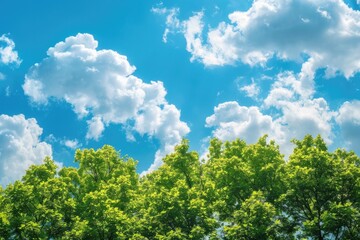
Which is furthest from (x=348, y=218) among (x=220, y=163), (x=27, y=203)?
(x=27, y=203)

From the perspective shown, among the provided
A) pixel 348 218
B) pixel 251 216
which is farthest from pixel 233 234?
pixel 348 218

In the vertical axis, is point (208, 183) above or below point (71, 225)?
above

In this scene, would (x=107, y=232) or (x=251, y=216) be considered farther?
(x=107, y=232)

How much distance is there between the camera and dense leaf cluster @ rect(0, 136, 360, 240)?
31484 mm

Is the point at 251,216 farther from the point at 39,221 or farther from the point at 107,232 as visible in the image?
the point at 39,221

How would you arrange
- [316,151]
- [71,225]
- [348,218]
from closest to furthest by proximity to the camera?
A: [348,218] → [316,151] → [71,225]

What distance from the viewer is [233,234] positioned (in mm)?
30656

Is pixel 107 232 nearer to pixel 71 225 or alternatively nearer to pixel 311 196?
pixel 71 225

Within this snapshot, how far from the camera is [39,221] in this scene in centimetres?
3372

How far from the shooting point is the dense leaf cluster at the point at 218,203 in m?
31.5

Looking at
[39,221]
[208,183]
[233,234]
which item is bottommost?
[233,234]

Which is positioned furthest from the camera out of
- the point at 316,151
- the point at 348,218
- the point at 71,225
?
the point at 71,225

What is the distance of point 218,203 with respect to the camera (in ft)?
111

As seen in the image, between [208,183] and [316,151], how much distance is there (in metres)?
9.40
